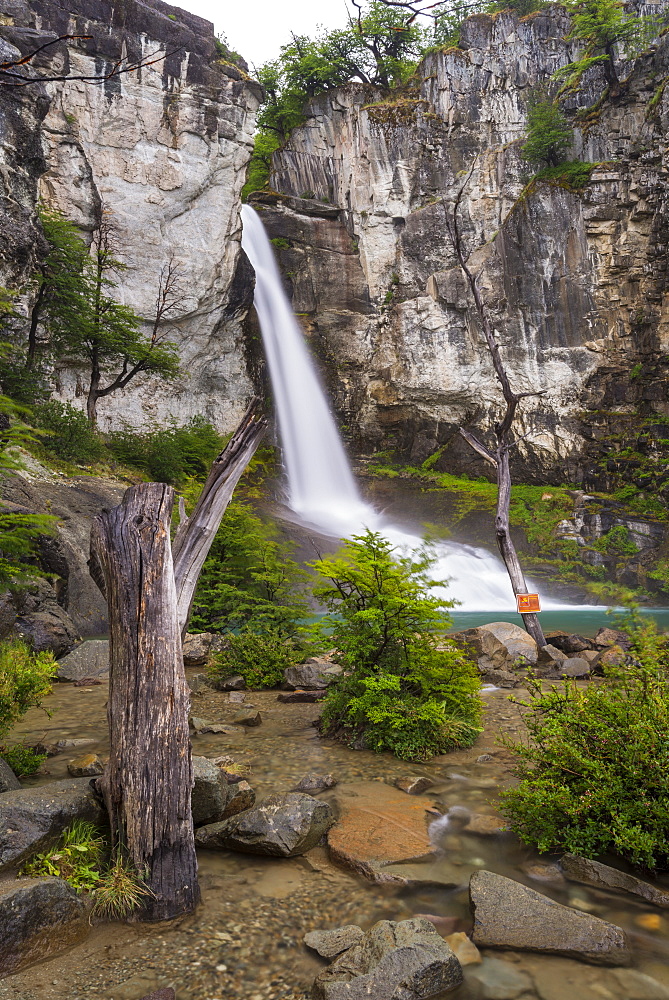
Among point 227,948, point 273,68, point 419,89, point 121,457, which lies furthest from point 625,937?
point 273,68

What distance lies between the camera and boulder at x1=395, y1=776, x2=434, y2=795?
4770 mm

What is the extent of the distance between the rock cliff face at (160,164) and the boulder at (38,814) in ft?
67.5

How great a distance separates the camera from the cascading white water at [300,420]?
2417 cm

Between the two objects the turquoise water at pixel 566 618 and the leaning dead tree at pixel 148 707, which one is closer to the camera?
the leaning dead tree at pixel 148 707

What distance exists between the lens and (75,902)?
117 inches

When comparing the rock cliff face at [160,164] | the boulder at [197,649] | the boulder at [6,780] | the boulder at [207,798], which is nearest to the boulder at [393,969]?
the boulder at [207,798]

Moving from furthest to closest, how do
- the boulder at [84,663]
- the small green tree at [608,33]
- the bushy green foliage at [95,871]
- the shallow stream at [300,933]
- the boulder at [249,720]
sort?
the small green tree at [608,33]
the boulder at [84,663]
the boulder at [249,720]
the bushy green foliage at [95,871]
the shallow stream at [300,933]

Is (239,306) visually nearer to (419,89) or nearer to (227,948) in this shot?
(419,89)

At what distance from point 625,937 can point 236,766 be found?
3174mm

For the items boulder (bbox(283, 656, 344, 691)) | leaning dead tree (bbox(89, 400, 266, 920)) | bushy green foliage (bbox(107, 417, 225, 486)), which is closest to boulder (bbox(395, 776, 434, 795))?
leaning dead tree (bbox(89, 400, 266, 920))

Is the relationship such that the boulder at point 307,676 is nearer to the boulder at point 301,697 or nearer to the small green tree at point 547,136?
the boulder at point 301,697

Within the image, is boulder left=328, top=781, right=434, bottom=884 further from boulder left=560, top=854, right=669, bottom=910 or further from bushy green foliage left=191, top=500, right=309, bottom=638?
bushy green foliage left=191, top=500, right=309, bottom=638

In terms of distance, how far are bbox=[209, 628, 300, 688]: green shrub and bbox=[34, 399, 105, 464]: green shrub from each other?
37.6 feet

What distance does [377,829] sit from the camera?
412cm
